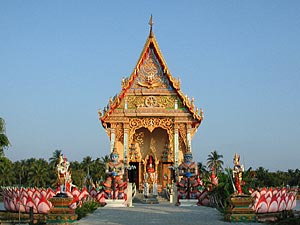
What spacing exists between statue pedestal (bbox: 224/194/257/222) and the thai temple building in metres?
11.6

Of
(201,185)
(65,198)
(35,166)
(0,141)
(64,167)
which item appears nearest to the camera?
(65,198)

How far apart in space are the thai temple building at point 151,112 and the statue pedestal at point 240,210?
11570 millimetres

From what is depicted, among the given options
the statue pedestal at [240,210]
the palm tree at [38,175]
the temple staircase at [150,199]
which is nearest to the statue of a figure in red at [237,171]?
the statue pedestal at [240,210]

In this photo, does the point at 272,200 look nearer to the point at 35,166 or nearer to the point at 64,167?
the point at 64,167

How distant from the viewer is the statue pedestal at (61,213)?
32.7ft

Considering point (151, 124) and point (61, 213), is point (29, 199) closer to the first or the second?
point (61, 213)

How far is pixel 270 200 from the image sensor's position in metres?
12.3

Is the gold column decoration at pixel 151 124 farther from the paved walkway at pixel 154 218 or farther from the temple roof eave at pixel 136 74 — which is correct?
the paved walkway at pixel 154 218

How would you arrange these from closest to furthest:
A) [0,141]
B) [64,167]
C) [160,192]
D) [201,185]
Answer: [64,167] → [0,141] → [201,185] → [160,192]

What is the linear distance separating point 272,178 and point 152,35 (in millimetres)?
24621

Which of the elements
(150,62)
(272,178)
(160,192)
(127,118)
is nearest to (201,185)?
(160,192)

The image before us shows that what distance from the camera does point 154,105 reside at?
22609 mm

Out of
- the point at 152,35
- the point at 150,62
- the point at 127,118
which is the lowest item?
the point at 127,118

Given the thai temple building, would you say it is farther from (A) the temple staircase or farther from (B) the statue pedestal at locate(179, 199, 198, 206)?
(B) the statue pedestal at locate(179, 199, 198, 206)
